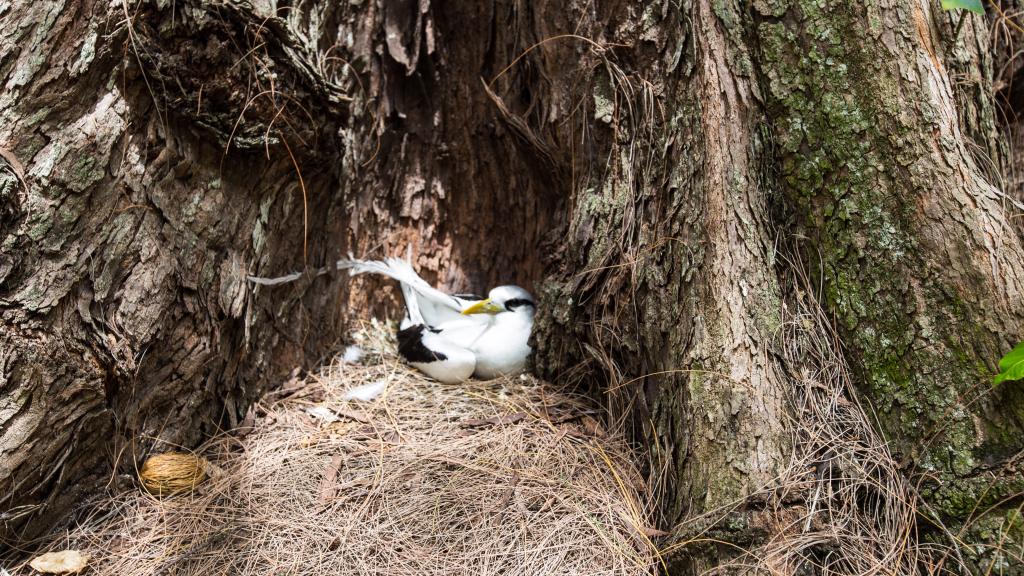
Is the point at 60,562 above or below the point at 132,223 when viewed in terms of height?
below

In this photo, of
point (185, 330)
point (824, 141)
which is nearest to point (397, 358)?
point (185, 330)

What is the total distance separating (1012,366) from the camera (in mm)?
1663

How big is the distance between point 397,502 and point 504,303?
1158 millimetres

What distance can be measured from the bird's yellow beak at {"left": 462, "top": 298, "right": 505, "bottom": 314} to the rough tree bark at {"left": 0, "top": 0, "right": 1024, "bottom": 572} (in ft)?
1.30

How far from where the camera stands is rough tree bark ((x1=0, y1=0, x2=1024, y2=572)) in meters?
1.83

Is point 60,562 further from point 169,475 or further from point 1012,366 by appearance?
point 1012,366

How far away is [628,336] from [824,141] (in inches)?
36.2

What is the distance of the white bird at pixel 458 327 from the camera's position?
2879 millimetres

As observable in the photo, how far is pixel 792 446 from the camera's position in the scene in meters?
1.86

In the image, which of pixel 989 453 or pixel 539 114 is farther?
pixel 539 114

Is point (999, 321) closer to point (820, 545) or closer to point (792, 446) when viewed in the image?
point (792, 446)

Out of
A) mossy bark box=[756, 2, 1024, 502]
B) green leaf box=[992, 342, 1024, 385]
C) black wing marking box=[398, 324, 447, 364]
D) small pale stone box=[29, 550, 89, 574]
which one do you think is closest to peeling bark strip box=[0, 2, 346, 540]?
small pale stone box=[29, 550, 89, 574]

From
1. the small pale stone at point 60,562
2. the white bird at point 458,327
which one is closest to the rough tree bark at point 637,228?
the small pale stone at point 60,562

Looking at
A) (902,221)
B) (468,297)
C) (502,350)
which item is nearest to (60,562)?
(502,350)
